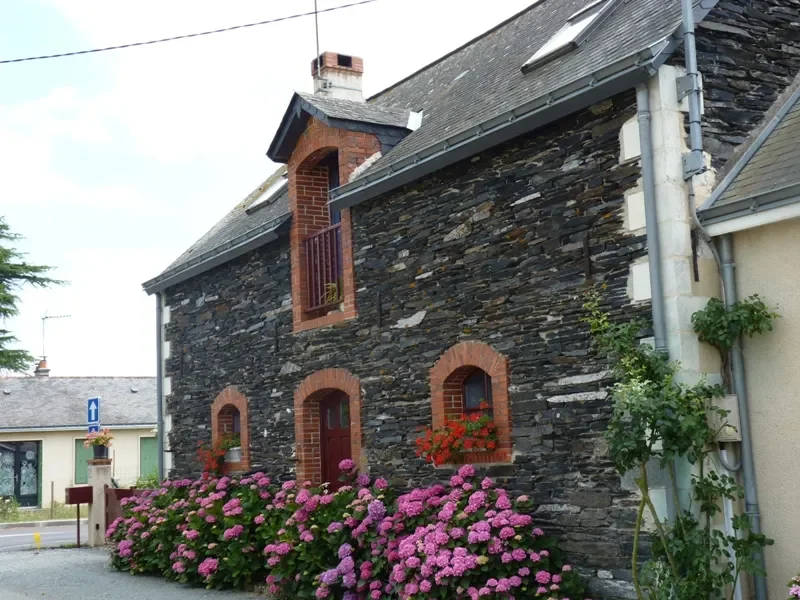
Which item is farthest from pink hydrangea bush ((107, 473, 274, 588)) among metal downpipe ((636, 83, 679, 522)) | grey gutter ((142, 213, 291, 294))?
metal downpipe ((636, 83, 679, 522))

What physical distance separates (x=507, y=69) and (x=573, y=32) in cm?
117

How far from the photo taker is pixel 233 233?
48.5 ft

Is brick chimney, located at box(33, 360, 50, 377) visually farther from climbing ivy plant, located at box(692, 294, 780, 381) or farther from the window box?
climbing ivy plant, located at box(692, 294, 780, 381)

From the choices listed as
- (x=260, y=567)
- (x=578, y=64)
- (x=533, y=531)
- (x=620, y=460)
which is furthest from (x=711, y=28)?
(x=260, y=567)

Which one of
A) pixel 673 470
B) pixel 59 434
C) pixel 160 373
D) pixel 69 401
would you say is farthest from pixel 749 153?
pixel 69 401

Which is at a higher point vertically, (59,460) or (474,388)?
(474,388)

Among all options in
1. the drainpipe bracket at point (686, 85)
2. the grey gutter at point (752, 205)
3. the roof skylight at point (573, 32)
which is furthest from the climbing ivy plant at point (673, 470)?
the roof skylight at point (573, 32)

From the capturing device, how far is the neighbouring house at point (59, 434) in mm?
29656

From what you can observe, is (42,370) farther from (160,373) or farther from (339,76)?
(339,76)

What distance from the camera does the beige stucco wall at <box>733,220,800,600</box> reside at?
7.25m

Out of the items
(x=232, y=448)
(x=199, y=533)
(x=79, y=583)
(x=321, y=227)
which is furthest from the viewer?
(x=232, y=448)

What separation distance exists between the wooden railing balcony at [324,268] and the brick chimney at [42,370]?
26219 mm

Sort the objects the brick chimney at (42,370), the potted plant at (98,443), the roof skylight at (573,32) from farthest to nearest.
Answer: the brick chimney at (42,370)
the potted plant at (98,443)
the roof skylight at (573,32)

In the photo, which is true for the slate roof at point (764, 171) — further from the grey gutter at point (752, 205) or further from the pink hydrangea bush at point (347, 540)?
the pink hydrangea bush at point (347, 540)
